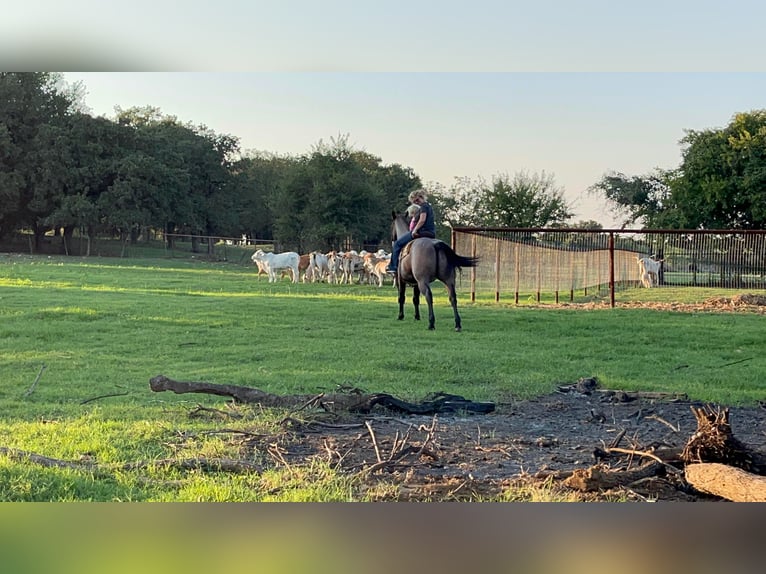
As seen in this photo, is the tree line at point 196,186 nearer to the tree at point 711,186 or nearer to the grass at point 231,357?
the grass at point 231,357

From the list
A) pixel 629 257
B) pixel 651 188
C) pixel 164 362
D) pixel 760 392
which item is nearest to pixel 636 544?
pixel 760 392

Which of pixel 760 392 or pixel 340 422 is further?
pixel 760 392

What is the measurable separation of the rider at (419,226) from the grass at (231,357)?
0.53 m

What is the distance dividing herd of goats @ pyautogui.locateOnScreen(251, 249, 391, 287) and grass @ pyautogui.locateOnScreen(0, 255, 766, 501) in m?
0.43

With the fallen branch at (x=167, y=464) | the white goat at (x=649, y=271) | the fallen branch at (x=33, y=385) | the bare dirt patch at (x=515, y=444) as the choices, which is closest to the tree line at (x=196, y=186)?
the white goat at (x=649, y=271)

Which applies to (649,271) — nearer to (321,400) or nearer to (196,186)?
(196,186)

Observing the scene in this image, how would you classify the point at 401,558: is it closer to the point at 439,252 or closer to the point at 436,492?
the point at 436,492

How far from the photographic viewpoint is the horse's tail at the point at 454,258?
5211 mm

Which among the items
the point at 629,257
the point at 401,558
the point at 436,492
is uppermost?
the point at 629,257

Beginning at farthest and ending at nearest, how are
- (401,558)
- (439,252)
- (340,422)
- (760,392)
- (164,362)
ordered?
(439,252) → (164,362) → (760,392) → (340,422) → (401,558)

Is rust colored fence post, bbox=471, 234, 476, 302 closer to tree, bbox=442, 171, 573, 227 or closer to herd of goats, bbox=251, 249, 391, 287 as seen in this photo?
tree, bbox=442, 171, 573, 227

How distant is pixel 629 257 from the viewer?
6.23 metres

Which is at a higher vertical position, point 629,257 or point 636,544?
point 629,257

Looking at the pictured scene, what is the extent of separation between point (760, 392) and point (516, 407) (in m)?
1.38
